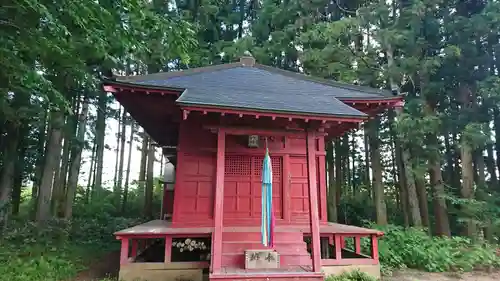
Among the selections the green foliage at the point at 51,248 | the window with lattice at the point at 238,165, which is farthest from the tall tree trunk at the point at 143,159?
the window with lattice at the point at 238,165

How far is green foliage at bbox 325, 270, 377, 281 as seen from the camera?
17.9ft

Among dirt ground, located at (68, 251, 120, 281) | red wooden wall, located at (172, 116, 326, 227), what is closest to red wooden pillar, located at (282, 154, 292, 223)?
red wooden wall, located at (172, 116, 326, 227)

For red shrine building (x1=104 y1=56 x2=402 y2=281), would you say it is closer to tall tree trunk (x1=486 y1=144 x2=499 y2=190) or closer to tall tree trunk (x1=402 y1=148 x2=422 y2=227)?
tall tree trunk (x1=402 y1=148 x2=422 y2=227)

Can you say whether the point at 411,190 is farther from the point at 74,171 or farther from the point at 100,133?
the point at 100,133

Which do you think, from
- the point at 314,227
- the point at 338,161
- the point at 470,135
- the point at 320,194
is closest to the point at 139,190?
the point at 338,161

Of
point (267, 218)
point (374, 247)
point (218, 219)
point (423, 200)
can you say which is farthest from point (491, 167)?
point (218, 219)

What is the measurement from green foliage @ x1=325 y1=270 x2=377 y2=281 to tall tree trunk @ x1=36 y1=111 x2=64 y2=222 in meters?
8.46

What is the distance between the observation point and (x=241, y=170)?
6.80 m

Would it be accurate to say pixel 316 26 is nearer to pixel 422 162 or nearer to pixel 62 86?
pixel 422 162

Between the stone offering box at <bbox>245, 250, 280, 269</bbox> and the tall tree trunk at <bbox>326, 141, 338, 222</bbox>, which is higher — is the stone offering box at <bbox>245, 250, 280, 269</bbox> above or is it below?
below

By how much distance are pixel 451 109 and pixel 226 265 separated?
33.6 ft

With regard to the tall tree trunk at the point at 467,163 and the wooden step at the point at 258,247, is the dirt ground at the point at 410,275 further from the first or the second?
the tall tree trunk at the point at 467,163

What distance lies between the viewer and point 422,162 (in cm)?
925

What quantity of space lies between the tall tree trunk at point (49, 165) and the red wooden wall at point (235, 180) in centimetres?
521
